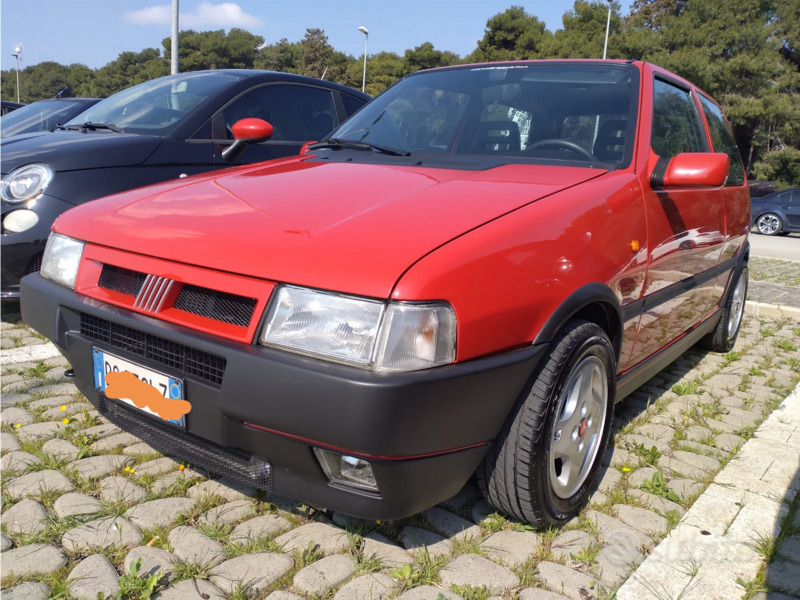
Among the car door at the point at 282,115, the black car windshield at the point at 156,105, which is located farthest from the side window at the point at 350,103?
the black car windshield at the point at 156,105

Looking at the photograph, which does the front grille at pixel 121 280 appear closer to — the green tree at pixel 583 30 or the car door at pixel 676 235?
the car door at pixel 676 235

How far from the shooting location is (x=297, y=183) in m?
2.51

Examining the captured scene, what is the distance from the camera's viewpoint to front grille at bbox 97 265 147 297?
2201 millimetres

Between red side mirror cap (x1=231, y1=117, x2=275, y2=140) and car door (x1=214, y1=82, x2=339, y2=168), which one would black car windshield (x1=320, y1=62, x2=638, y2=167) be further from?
car door (x1=214, y1=82, x2=339, y2=168)

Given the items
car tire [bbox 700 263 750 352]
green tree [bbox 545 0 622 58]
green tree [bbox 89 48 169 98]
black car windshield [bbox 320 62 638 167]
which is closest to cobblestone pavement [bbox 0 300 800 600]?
black car windshield [bbox 320 62 638 167]

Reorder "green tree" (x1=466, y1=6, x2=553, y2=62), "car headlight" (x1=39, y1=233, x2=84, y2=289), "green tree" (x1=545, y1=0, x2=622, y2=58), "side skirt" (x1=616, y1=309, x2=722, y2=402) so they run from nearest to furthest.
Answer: "car headlight" (x1=39, y1=233, x2=84, y2=289)
"side skirt" (x1=616, y1=309, x2=722, y2=402)
"green tree" (x1=545, y1=0, x2=622, y2=58)
"green tree" (x1=466, y1=6, x2=553, y2=62)

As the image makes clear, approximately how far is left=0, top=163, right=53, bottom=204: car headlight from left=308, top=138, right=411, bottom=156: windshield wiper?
6.31ft

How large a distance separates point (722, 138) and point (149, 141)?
3.76 meters

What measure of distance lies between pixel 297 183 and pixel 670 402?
2.50m

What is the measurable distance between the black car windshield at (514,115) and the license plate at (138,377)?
4.89ft

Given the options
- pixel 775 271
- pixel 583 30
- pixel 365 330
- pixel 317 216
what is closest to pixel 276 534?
pixel 365 330

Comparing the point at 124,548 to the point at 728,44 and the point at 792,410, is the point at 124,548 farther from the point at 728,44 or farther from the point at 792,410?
the point at 728,44

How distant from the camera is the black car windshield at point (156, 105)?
4.80 m

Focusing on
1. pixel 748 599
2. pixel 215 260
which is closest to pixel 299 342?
pixel 215 260
